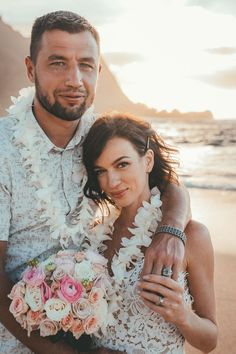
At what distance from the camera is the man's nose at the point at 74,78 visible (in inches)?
122

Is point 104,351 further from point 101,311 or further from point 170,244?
point 170,244

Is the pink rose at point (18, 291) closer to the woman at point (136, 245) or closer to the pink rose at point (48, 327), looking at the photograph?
the pink rose at point (48, 327)

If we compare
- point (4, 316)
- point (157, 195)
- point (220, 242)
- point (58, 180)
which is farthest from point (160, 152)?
point (220, 242)

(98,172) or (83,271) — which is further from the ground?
(98,172)

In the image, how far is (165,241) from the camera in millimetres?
2734

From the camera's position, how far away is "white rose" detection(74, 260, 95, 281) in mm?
2637

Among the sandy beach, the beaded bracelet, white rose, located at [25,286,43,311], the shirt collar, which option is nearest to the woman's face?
the shirt collar

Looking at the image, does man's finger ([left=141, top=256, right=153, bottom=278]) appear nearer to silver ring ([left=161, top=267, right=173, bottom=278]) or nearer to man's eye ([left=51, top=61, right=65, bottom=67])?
silver ring ([left=161, top=267, right=173, bottom=278])

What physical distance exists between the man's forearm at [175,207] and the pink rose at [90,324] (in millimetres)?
622

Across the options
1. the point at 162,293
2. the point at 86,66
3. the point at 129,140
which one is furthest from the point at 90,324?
the point at 86,66

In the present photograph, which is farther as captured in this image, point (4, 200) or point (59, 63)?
point (59, 63)

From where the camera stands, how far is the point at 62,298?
8.50 ft

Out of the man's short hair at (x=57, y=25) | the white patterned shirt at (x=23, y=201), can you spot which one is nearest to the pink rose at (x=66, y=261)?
the white patterned shirt at (x=23, y=201)

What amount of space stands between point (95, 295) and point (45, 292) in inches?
9.3
